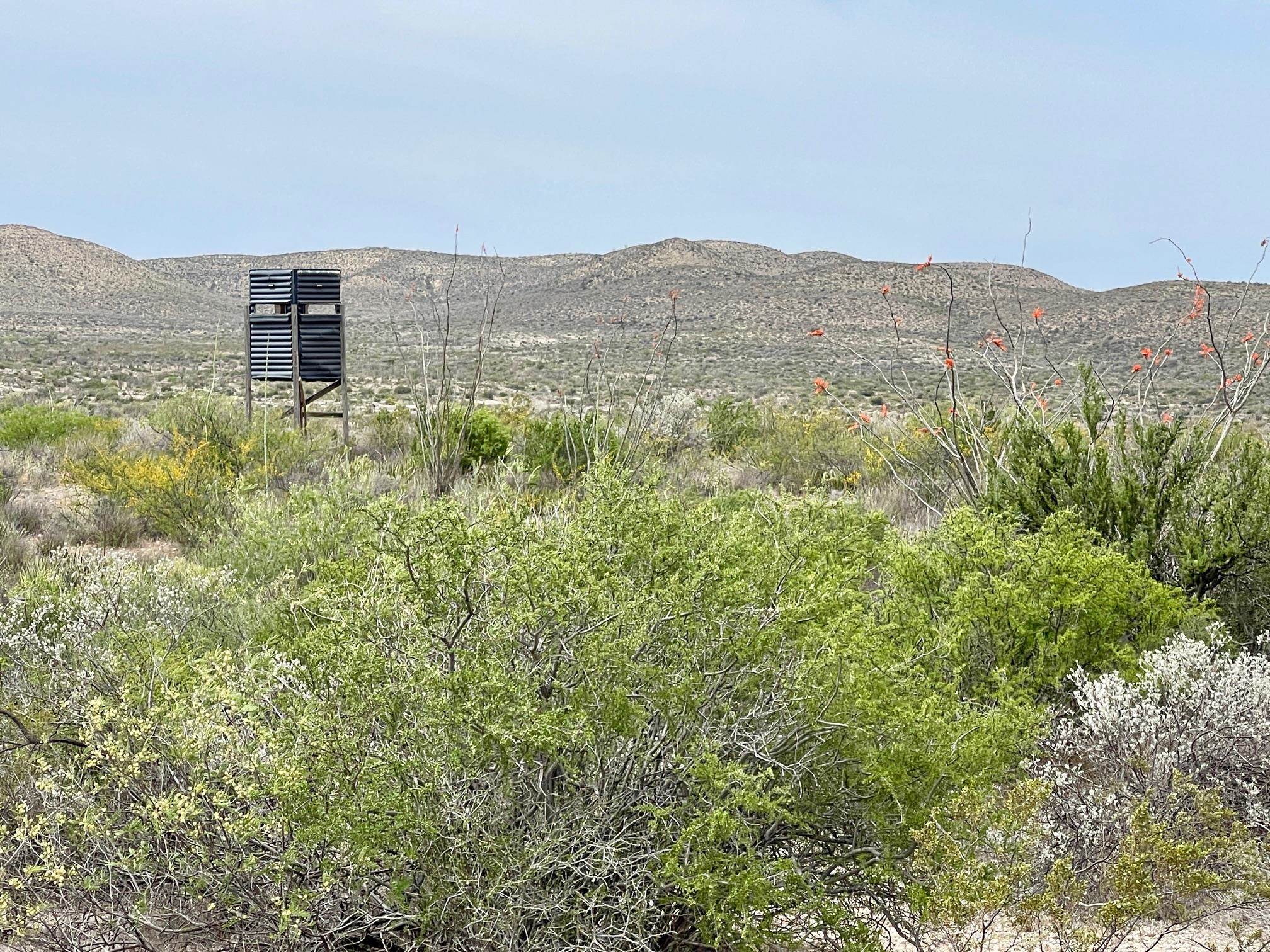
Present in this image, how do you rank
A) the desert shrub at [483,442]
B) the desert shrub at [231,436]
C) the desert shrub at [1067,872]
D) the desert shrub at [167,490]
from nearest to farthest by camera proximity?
the desert shrub at [1067,872], the desert shrub at [167,490], the desert shrub at [231,436], the desert shrub at [483,442]

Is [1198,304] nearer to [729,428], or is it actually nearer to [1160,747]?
[1160,747]

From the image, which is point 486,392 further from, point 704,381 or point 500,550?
point 500,550

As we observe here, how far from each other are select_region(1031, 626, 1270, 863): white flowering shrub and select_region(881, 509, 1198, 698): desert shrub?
34 cm

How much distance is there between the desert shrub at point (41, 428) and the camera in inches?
637

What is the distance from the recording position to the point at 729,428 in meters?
17.5

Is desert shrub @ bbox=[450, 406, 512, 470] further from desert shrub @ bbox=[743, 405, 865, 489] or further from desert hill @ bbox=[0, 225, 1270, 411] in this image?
desert hill @ bbox=[0, 225, 1270, 411]

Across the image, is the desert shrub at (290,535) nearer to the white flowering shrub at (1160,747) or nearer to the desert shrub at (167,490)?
the desert shrub at (167,490)

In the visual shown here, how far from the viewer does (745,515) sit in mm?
4754

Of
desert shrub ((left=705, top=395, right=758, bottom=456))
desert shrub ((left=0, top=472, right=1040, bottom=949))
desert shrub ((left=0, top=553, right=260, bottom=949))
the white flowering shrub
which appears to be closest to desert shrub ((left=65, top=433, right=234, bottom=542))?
desert shrub ((left=0, top=553, right=260, bottom=949))

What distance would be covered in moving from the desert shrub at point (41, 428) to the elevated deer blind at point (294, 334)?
8.02 ft

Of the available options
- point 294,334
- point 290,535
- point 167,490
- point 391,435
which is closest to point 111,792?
point 290,535

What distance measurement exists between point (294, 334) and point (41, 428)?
380 centimetres

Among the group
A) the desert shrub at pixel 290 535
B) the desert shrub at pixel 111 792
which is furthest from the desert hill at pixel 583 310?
the desert shrub at pixel 111 792

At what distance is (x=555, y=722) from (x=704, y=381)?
35446mm
